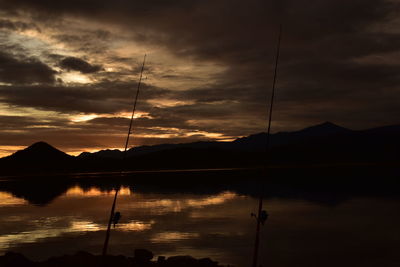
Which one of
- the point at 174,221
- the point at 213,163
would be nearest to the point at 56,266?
the point at 174,221

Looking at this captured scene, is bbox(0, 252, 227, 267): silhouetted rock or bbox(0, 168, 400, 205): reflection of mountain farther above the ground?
bbox(0, 168, 400, 205): reflection of mountain

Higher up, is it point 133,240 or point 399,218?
point 399,218

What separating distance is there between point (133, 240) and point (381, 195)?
35025 mm

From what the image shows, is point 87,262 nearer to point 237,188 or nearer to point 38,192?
point 38,192

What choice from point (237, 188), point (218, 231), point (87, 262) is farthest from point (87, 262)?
point (237, 188)

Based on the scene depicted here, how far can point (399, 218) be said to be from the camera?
1231 inches

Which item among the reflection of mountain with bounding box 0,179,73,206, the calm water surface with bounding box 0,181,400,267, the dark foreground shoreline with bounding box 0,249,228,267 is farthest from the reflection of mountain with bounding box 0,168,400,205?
the dark foreground shoreline with bounding box 0,249,228,267

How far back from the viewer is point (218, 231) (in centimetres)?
2469

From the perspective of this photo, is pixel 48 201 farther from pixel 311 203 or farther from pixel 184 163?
pixel 184 163

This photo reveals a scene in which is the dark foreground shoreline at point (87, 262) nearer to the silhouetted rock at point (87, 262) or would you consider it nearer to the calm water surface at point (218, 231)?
the silhouetted rock at point (87, 262)

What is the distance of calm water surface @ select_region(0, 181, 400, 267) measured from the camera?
1942 cm

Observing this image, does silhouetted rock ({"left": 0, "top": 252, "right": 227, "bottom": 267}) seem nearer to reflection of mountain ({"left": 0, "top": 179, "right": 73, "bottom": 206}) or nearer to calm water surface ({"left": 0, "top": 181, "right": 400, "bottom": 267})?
calm water surface ({"left": 0, "top": 181, "right": 400, "bottom": 267})

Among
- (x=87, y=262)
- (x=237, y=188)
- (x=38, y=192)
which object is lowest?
(x=38, y=192)

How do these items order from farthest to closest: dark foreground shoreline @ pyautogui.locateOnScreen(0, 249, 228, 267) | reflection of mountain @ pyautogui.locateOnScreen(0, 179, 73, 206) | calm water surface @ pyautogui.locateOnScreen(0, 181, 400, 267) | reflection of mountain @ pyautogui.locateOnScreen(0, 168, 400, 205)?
reflection of mountain @ pyautogui.locateOnScreen(0, 168, 400, 205) < reflection of mountain @ pyautogui.locateOnScreen(0, 179, 73, 206) < calm water surface @ pyautogui.locateOnScreen(0, 181, 400, 267) < dark foreground shoreline @ pyautogui.locateOnScreen(0, 249, 228, 267)
